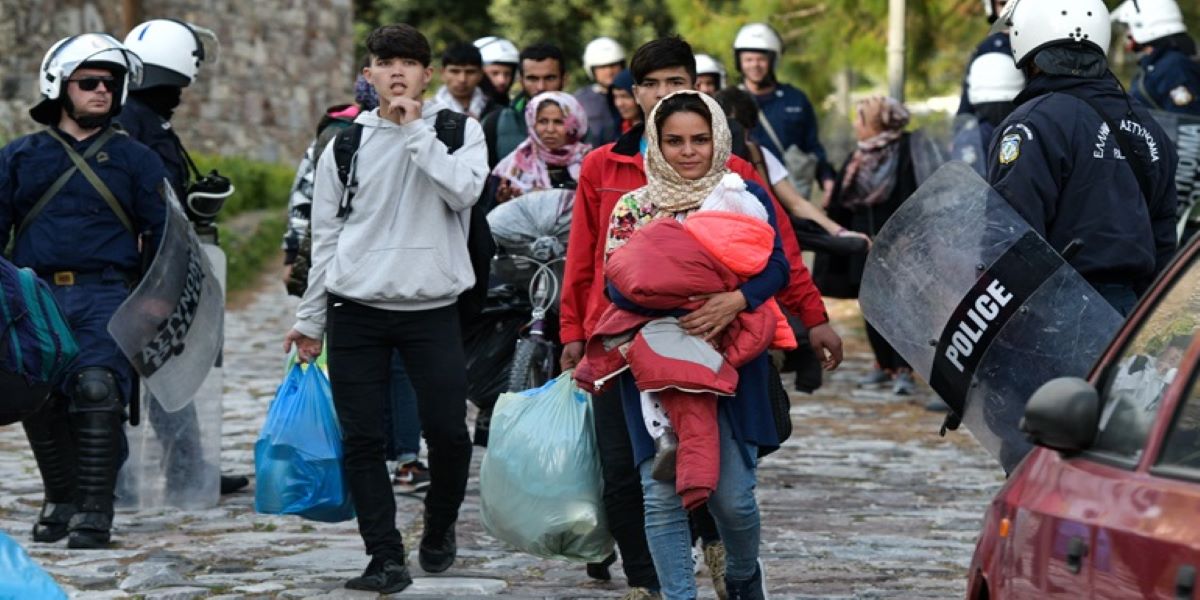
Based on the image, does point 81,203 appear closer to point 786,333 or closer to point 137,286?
point 137,286

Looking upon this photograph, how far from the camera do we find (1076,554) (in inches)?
157

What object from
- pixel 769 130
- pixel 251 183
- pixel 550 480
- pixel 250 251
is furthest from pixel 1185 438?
pixel 251 183

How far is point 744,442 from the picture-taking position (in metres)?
5.87

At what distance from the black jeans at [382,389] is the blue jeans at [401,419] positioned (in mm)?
1992

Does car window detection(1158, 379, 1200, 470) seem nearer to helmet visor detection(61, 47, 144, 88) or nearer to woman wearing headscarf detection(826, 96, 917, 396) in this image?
helmet visor detection(61, 47, 144, 88)

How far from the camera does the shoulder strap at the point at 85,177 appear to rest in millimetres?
8031

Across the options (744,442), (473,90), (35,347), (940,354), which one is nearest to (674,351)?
(744,442)

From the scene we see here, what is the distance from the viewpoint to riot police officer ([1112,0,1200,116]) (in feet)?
38.1

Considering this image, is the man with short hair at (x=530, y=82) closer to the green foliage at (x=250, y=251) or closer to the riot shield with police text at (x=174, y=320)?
the riot shield with police text at (x=174, y=320)

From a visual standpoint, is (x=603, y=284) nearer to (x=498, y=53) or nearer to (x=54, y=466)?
(x=54, y=466)

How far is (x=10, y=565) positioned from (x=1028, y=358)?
2654mm

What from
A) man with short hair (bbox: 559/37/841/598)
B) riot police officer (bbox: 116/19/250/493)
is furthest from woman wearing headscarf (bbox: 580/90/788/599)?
riot police officer (bbox: 116/19/250/493)

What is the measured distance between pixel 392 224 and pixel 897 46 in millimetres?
7996

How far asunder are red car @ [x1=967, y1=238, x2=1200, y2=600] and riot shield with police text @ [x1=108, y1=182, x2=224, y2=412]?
4.14 m
